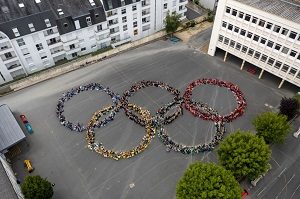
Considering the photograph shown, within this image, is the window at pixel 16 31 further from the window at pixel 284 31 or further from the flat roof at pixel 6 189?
the window at pixel 284 31

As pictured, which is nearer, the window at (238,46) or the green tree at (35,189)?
the green tree at (35,189)

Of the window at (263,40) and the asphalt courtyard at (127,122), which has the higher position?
the window at (263,40)

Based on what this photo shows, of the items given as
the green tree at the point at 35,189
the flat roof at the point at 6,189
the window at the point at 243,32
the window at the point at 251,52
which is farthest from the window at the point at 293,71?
the flat roof at the point at 6,189

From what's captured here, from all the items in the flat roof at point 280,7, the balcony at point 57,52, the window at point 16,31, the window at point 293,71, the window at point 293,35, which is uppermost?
the flat roof at point 280,7

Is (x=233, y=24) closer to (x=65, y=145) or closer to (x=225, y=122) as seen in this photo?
(x=225, y=122)

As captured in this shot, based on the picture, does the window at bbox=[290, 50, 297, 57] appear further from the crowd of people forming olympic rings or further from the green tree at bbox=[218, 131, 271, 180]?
the green tree at bbox=[218, 131, 271, 180]

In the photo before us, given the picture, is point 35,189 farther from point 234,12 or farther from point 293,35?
point 293,35

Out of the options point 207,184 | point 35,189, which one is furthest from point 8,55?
point 207,184
